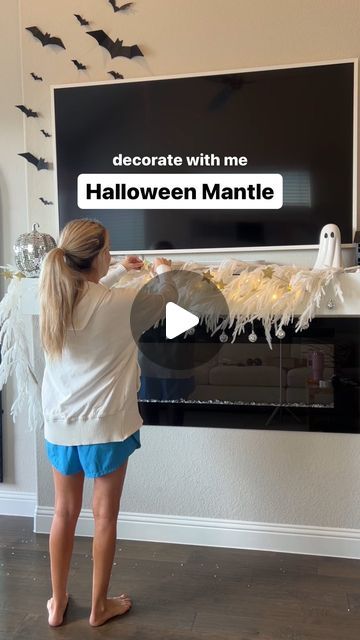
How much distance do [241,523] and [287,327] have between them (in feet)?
2.75

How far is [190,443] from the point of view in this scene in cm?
233

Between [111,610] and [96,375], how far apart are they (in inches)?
32.3

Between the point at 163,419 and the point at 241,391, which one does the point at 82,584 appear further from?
the point at 241,391

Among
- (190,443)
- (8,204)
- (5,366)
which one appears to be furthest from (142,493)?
(8,204)

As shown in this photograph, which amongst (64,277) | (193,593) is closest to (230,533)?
(193,593)

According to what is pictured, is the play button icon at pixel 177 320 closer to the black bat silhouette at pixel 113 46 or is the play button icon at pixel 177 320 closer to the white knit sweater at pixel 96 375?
the white knit sweater at pixel 96 375

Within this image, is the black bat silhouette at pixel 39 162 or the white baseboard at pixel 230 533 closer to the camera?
the white baseboard at pixel 230 533

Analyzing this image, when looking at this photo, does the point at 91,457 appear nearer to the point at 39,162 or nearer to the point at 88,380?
the point at 88,380

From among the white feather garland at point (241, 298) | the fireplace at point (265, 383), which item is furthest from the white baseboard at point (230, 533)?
the white feather garland at point (241, 298)

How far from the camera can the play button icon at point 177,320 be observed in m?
2.18

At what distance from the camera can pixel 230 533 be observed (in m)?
2.29

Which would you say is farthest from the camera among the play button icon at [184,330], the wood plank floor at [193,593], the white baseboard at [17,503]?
the white baseboard at [17,503]

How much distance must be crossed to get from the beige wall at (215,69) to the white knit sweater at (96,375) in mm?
738

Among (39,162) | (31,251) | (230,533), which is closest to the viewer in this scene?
(31,251)
